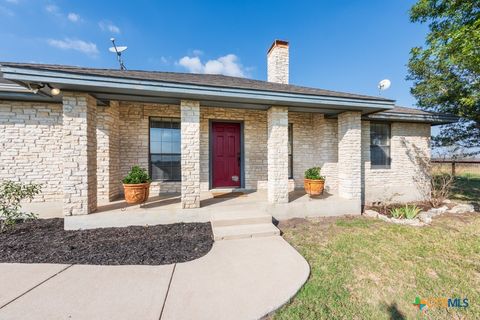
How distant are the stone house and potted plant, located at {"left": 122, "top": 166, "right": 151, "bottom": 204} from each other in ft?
2.26

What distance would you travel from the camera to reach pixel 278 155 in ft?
15.5

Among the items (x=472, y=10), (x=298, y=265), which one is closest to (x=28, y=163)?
(x=298, y=265)

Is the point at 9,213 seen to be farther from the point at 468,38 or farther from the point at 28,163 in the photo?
the point at 468,38

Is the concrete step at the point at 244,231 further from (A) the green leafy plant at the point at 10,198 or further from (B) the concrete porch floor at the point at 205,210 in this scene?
(A) the green leafy plant at the point at 10,198

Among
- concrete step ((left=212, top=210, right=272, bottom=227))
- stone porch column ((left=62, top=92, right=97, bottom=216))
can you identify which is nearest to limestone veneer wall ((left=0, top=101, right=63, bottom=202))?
stone porch column ((left=62, top=92, right=97, bottom=216))

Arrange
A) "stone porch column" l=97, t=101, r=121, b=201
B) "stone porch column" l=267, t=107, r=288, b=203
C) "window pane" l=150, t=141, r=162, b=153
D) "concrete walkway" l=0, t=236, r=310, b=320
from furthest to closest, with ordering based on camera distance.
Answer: "window pane" l=150, t=141, r=162, b=153, "stone porch column" l=97, t=101, r=121, b=201, "stone porch column" l=267, t=107, r=288, b=203, "concrete walkway" l=0, t=236, r=310, b=320

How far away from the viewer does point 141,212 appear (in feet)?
13.3

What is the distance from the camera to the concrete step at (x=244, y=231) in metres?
3.52

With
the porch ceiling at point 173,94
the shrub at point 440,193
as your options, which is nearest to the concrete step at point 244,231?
the porch ceiling at point 173,94

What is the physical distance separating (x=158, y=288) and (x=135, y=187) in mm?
2574

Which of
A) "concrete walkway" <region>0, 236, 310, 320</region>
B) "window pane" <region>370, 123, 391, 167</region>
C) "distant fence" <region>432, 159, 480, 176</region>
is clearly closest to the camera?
"concrete walkway" <region>0, 236, 310, 320</region>

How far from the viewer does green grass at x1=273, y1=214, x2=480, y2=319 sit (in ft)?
6.54

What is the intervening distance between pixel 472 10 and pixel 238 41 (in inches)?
402

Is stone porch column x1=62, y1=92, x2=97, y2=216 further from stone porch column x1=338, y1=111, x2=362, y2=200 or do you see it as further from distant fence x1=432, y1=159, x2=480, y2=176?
distant fence x1=432, y1=159, x2=480, y2=176
